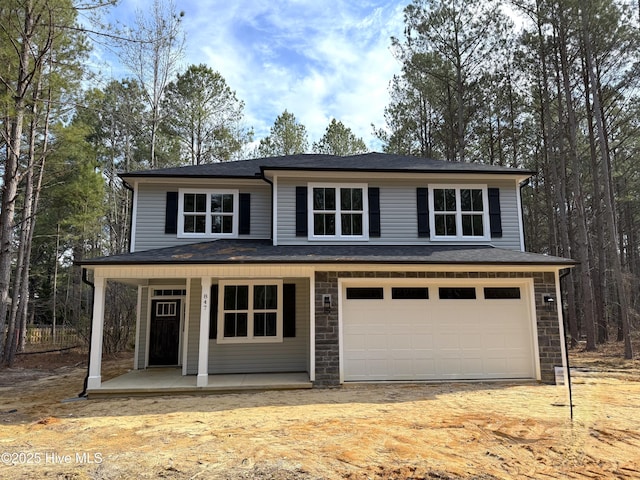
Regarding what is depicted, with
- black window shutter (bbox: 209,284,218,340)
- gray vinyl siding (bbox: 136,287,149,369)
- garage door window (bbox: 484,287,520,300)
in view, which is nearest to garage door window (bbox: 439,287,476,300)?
garage door window (bbox: 484,287,520,300)

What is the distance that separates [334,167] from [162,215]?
460cm

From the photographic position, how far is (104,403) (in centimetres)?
762

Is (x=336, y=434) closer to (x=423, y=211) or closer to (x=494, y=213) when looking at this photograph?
(x=423, y=211)

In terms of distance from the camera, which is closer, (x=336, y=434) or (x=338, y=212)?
(x=336, y=434)

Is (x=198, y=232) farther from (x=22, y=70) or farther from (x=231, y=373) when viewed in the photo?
(x=22, y=70)

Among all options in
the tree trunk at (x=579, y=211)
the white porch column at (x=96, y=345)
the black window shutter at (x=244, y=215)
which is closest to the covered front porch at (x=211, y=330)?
the white porch column at (x=96, y=345)

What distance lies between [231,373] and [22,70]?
9.85m

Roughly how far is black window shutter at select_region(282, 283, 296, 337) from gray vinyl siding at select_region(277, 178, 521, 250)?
1210 millimetres

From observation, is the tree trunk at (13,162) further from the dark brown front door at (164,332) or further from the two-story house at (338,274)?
the dark brown front door at (164,332)

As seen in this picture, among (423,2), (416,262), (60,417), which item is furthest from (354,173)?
(423,2)

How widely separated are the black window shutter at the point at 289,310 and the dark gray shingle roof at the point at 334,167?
2.97 metres

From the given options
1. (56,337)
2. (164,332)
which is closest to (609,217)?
(164,332)

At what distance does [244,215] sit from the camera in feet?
36.3

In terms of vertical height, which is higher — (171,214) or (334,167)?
(334,167)
